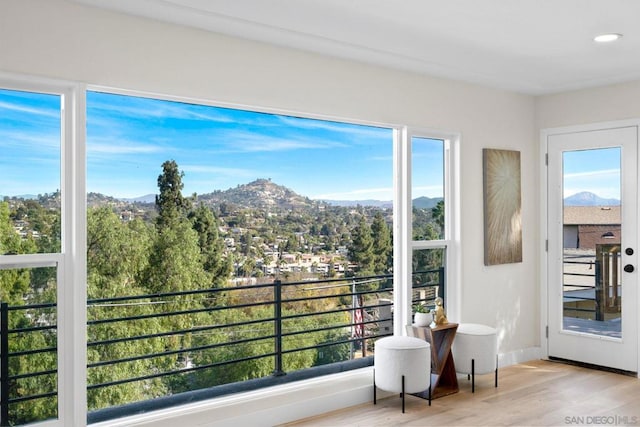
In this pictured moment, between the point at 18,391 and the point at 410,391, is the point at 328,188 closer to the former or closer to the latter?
the point at 410,391

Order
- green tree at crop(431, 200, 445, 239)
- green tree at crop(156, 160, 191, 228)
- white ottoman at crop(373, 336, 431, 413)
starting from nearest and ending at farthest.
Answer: white ottoman at crop(373, 336, 431, 413), green tree at crop(156, 160, 191, 228), green tree at crop(431, 200, 445, 239)

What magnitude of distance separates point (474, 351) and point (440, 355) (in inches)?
13.6

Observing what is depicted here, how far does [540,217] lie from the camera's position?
18.4 feet

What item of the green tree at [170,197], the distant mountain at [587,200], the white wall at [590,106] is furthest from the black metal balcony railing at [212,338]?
the white wall at [590,106]

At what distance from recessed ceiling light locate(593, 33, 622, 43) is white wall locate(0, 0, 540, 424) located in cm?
126

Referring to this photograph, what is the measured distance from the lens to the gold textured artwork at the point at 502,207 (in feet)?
17.0

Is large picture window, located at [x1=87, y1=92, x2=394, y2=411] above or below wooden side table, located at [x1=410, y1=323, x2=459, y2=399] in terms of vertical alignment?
above

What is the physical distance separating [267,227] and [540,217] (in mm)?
2587

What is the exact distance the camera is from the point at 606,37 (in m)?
3.87

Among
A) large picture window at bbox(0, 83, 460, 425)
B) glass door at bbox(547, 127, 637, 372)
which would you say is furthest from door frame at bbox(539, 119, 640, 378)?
large picture window at bbox(0, 83, 460, 425)

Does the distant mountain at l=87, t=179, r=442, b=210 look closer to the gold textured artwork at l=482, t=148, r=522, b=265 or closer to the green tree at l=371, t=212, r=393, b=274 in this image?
the green tree at l=371, t=212, r=393, b=274

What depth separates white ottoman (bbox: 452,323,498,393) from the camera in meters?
4.58

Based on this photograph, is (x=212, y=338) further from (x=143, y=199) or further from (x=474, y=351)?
(x=474, y=351)

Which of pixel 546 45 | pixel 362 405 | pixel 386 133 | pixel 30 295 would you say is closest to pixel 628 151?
pixel 546 45
